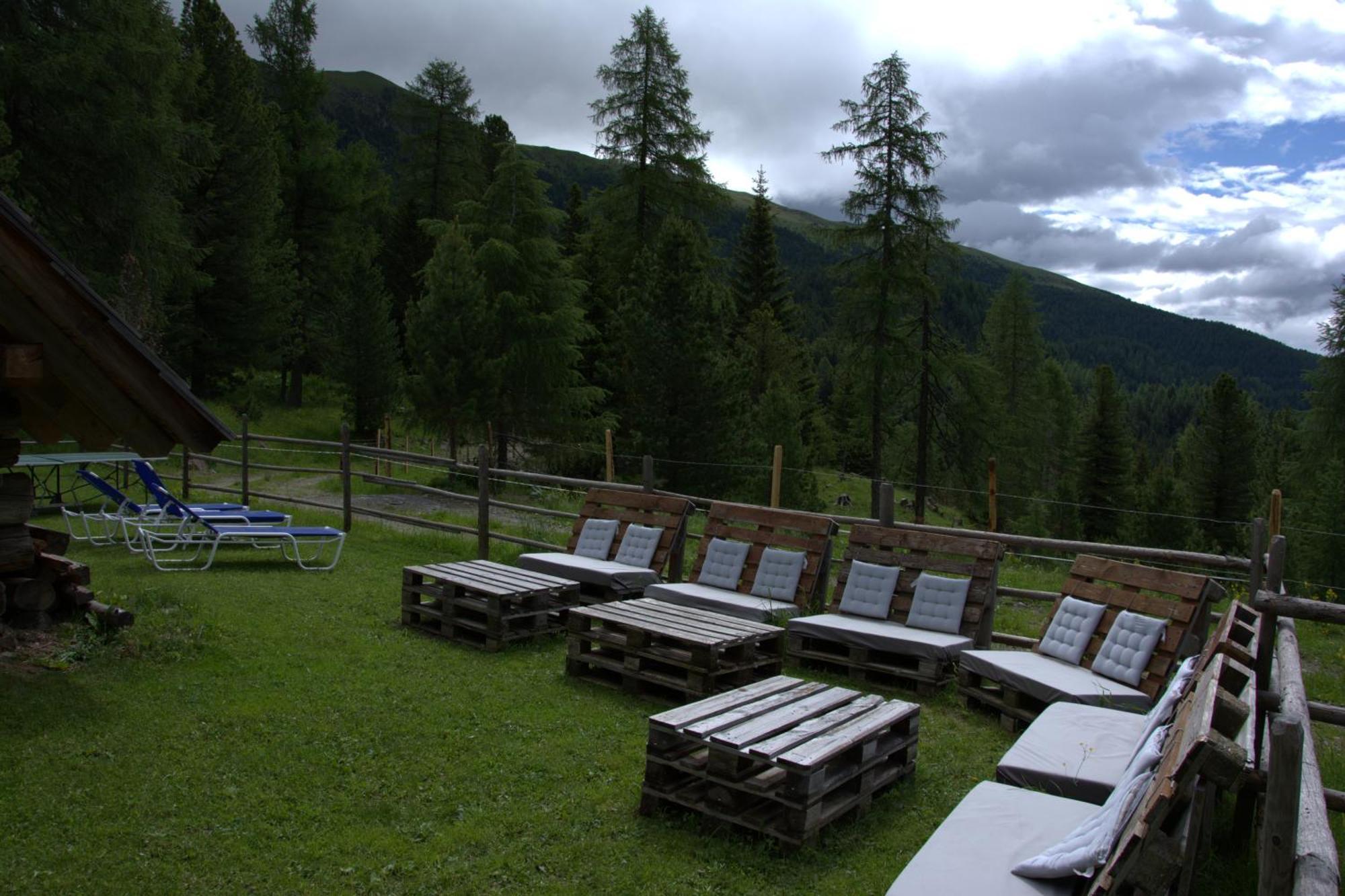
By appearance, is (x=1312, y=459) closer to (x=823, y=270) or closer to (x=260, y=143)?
(x=823, y=270)

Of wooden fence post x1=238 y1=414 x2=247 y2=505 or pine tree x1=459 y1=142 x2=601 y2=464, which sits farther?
pine tree x1=459 y1=142 x2=601 y2=464

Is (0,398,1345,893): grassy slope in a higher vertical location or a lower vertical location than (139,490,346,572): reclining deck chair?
lower

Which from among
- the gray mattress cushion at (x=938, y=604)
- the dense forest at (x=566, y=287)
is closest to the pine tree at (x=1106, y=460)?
the dense forest at (x=566, y=287)

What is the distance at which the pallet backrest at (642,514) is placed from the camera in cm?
850

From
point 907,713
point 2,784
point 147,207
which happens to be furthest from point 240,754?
point 147,207

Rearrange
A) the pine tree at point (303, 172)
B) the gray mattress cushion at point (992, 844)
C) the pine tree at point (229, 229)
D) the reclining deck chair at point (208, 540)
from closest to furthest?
the gray mattress cushion at point (992, 844) < the reclining deck chair at point (208, 540) < the pine tree at point (229, 229) < the pine tree at point (303, 172)

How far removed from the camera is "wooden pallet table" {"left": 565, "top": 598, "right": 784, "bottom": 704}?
19.2 feet

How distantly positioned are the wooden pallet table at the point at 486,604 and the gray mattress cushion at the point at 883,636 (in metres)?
2.01

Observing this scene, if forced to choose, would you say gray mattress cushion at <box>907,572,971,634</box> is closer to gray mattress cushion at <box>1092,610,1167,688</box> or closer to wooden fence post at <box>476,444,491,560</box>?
gray mattress cushion at <box>1092,610,1167,688</box>

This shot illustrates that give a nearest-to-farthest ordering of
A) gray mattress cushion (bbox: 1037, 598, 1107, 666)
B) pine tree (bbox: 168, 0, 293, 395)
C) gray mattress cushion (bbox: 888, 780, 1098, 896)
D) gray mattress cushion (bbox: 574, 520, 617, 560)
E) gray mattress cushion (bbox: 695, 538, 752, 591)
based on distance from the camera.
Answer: gray mattress cushion (bbox: 888, 780, 1098, 896), gray mattress cushion (bbox: 1037, 598, 1107, 666), gray mattress cushion (bbox: 695, 538, 752, 591), gray mattress cushion (bbox: 574, 520, 617, 560), pine tree (bbox: 168, 0, 293, 395)

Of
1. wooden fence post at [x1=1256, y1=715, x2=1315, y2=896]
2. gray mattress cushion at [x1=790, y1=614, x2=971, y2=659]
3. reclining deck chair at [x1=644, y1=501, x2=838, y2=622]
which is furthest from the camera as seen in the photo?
reclining deck chair at [x1=644, y1=501, x2=838, y2=622]

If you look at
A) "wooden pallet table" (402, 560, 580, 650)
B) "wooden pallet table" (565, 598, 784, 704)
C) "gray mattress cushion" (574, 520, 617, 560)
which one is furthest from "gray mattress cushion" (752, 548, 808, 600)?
"gray mattress cushion" (574, 520, 617, 560)

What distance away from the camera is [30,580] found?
622 cm

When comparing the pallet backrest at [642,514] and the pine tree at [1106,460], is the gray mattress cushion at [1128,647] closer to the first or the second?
the pallet backrest at [642,514]
